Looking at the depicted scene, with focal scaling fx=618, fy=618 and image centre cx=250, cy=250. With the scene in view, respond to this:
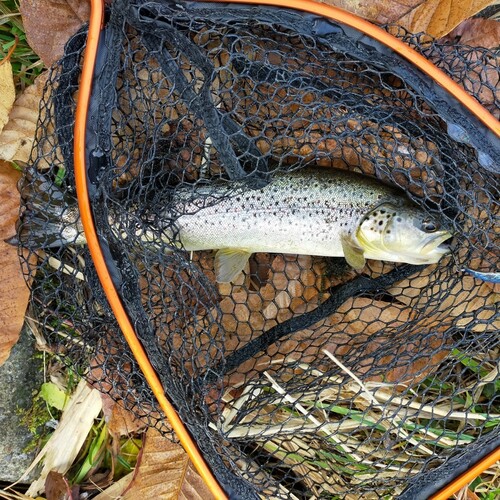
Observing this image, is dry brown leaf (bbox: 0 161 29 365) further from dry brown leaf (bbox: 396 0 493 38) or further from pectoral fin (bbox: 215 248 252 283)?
dry brown leaf (bbox: 396 0 493 38)

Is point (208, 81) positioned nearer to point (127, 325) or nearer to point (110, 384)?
point (127, 325)

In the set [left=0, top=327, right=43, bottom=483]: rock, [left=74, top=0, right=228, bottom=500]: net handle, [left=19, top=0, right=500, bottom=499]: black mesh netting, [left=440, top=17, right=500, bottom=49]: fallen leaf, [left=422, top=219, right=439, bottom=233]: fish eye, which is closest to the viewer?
[left=74, top=0, right=228, bottom=500]: net handle

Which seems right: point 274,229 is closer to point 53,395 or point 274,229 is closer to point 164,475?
point 164,475

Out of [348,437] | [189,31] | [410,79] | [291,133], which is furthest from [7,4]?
[348,437]

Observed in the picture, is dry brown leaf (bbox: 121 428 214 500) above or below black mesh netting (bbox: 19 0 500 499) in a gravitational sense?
below

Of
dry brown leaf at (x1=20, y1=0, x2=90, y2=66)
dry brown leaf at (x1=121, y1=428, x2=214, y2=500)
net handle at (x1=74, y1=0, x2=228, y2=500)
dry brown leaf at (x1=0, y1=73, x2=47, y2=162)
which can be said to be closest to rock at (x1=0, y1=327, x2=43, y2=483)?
dry brown leaf at (x1=121, y1=428, x2=214, y2=500)
